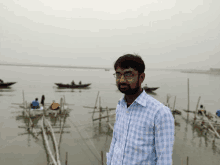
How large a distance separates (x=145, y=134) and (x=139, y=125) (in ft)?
0.31

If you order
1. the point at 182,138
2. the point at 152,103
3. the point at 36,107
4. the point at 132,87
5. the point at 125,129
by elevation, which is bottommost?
the point at 182,138

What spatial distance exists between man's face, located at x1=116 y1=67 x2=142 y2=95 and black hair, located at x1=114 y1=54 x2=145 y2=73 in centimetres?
4

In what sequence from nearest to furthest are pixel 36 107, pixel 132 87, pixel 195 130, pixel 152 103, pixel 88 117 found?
pixel 152 103 → pixel 132 87 → pixel 195 130 → pixel 36 107 → pixel 88 117

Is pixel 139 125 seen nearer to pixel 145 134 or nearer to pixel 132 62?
pixel 145 134

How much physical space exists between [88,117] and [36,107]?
418cm

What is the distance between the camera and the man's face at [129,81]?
1.57m

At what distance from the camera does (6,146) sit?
7.93 metres

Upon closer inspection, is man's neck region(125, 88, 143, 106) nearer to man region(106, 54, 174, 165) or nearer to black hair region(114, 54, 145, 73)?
man region(106, 54, 174, 165)

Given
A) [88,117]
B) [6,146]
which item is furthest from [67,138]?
[88,117]

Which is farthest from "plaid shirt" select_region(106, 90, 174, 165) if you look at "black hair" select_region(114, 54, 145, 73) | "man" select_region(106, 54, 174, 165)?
"black hair" select_region(114, 54, 145, 73)

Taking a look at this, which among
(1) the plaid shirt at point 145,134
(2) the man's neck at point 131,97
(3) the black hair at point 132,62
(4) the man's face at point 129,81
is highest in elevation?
(3) the black hair at point 132,62

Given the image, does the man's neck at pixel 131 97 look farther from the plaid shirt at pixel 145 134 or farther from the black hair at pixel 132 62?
the black hair at pixel 132 62

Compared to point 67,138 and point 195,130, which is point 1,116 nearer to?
point 67,138

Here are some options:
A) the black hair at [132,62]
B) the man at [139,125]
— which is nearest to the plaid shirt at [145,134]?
the man at [139,125]
